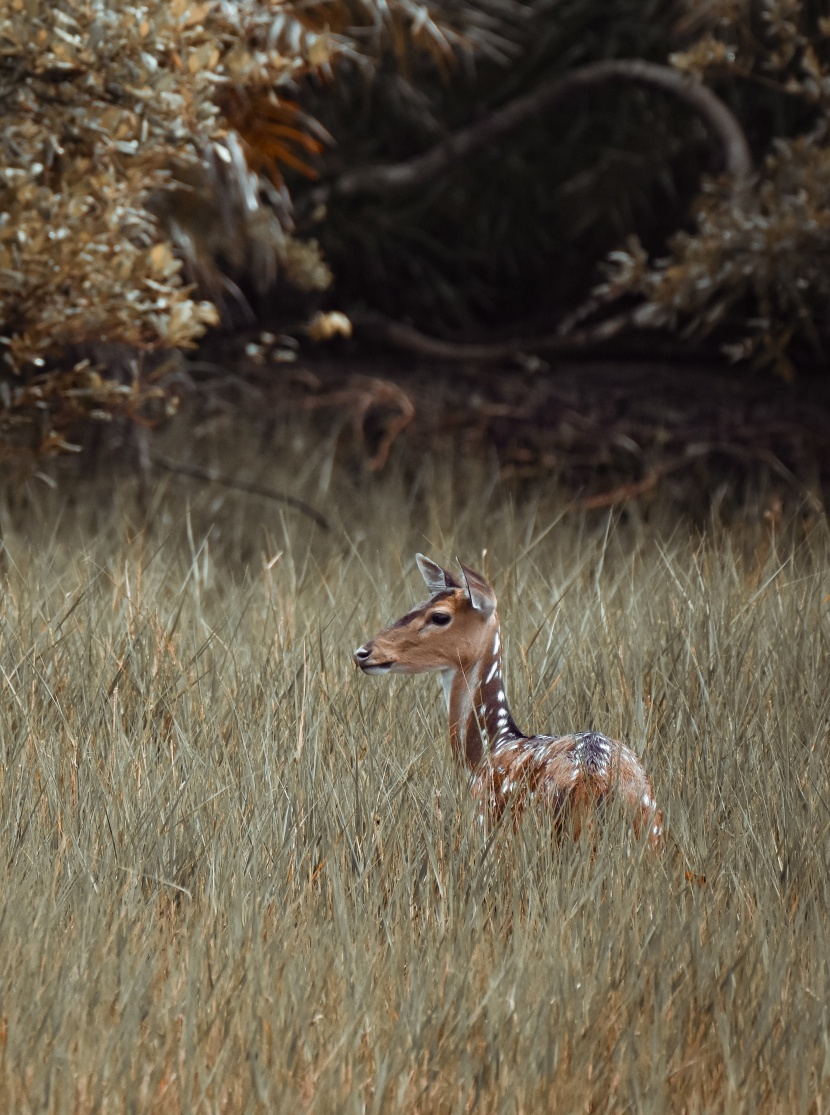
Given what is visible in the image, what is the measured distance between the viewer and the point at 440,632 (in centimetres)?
295

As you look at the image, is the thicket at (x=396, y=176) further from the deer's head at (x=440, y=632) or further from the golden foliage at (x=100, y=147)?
the deer's head at (x=440, y=632)

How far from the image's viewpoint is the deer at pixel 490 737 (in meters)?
2.76

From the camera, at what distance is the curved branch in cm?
834

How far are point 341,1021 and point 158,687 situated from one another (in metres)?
1.51

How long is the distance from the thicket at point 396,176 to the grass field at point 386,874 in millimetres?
1358

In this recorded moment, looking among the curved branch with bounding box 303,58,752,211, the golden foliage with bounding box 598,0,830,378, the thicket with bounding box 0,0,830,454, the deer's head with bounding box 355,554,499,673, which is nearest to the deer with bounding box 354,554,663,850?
the deer's head with bounding box 355,554,499,673

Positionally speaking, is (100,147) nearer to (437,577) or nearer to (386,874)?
(437,577)

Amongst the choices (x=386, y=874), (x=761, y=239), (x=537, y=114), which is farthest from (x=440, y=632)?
(x=537, y=114)

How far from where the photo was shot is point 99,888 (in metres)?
2.76

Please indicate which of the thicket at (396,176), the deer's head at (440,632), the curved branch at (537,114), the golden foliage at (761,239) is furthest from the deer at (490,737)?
the curved branch at (537,114)

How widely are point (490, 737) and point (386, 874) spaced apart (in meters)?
0.37

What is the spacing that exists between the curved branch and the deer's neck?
5.73 m

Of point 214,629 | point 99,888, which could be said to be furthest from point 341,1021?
point 214,629

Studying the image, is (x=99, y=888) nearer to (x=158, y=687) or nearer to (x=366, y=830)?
(x=366, y=830)
